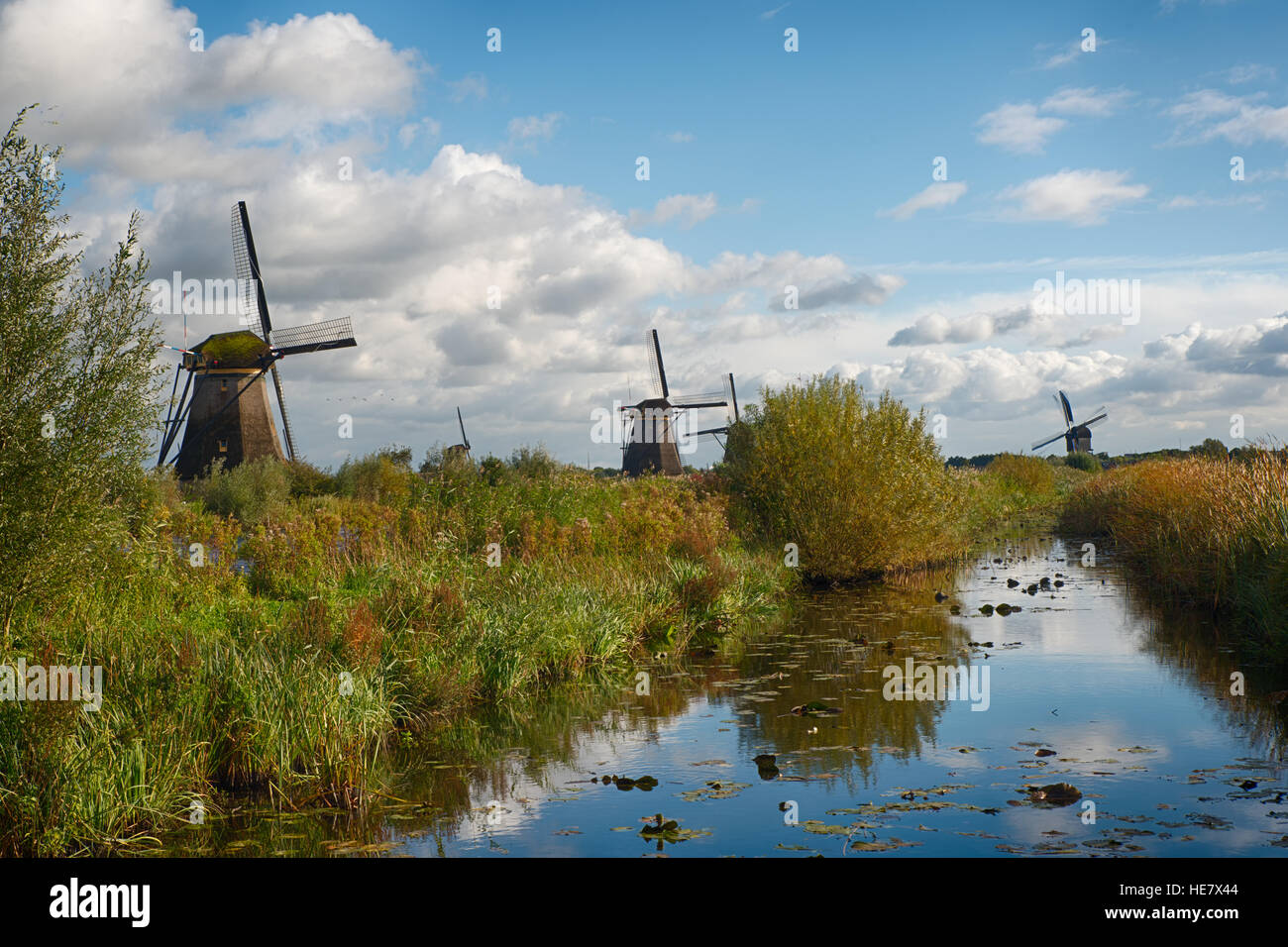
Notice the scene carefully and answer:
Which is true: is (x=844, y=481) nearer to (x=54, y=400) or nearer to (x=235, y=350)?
(x=54, y=400)

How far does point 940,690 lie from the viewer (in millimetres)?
11148

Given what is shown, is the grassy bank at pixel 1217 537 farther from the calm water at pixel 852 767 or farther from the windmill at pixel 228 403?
the windmill at pixel 228 403

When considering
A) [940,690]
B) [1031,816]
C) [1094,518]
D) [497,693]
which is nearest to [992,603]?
[940,690]

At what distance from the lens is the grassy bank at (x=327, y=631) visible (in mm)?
6957

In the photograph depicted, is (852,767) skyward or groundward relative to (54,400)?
groundward

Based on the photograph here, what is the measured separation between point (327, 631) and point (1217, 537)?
1411 cm

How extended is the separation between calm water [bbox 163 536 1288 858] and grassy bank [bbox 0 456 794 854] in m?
0.55

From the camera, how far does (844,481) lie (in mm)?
21016

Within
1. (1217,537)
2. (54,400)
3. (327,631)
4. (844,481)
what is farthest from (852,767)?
(844,481)

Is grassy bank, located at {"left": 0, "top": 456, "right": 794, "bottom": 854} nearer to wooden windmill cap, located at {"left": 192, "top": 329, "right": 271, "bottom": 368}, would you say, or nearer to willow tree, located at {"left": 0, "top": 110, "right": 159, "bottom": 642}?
willow tree, located at {"left": 0, "top": 110, "right": 159, "bottom": 642}

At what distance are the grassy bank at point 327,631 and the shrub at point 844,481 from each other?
2.47 m
